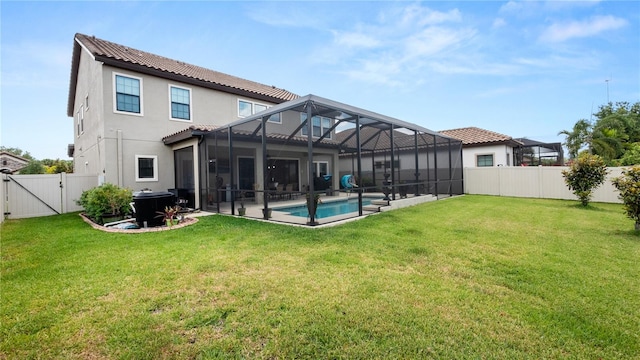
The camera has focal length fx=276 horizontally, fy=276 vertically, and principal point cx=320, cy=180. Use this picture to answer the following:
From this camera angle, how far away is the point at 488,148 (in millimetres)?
15508

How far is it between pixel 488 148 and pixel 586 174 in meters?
6.36

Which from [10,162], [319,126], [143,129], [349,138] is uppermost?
[10,162]

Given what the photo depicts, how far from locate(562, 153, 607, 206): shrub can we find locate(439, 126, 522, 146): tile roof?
5.57 m

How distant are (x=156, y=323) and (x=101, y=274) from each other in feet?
6.04

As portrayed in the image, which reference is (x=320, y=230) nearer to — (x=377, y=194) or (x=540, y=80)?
(x=377, y=194)

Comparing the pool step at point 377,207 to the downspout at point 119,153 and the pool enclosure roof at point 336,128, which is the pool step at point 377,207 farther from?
the downspout at point 119,153

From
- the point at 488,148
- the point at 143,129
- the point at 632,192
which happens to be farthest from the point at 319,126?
the point at 488,148

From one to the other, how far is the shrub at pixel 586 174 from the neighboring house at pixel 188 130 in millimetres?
A: 4364

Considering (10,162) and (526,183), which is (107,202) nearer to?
(526,183)

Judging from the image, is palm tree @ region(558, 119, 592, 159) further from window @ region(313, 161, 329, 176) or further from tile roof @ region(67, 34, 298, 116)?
tile roof @ region(67, 34, 298, 116)

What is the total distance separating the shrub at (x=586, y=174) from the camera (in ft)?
A: 30.2

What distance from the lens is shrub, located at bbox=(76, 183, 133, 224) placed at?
755 centimetres

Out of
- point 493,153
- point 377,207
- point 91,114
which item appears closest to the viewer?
point 377,207

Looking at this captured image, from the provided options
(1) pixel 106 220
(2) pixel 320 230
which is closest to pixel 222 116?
(1) pixel 106 220
